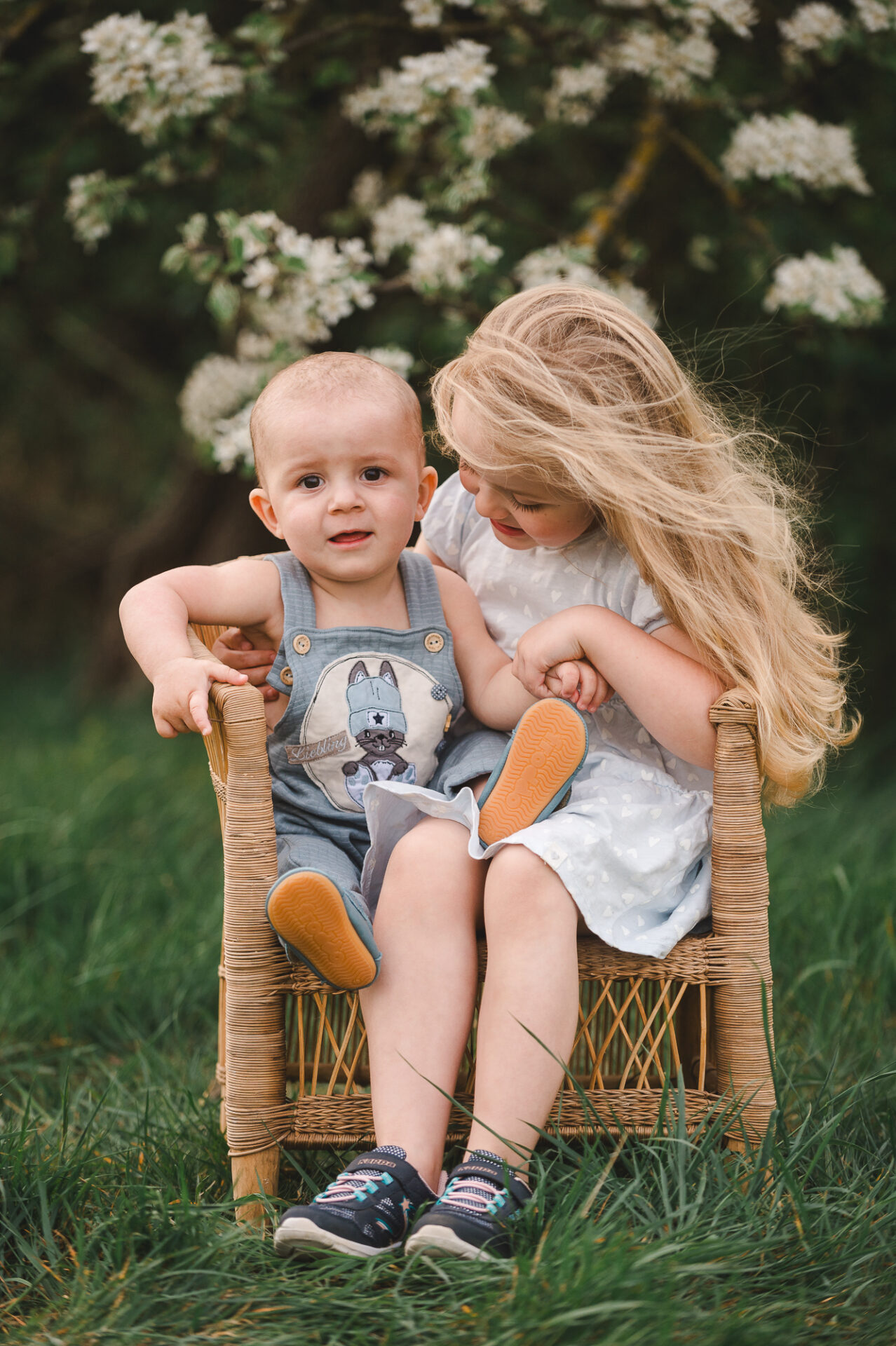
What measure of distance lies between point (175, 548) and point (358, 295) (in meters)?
2.57

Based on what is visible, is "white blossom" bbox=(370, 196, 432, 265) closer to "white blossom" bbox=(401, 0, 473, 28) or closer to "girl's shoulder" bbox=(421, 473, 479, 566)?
"white blossom" bbox=(401, 0, 473, 28)

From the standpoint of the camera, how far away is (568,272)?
8.75ft

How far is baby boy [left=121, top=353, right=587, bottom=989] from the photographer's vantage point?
1752 millimetres

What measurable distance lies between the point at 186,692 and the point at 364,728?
11.6 inches

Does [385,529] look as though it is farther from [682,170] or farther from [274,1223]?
[682,170]

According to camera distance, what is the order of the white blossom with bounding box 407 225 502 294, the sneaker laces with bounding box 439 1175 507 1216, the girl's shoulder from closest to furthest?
the sneaker laces with bounding box 439 1175 507 1216, the girl's shoulder, the white blossom with bounding box 407 225 502 294

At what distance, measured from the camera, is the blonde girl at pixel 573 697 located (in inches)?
60.4

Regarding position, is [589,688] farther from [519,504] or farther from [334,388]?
[334,388]

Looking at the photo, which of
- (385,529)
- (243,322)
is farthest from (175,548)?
(385,529)

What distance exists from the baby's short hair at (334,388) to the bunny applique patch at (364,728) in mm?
335

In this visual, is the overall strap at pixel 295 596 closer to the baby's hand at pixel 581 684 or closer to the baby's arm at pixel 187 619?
the baby's arm at pixel 187 619

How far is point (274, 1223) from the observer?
1.53 m

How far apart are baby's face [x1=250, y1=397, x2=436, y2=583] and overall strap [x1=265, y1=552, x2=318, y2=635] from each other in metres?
0.03

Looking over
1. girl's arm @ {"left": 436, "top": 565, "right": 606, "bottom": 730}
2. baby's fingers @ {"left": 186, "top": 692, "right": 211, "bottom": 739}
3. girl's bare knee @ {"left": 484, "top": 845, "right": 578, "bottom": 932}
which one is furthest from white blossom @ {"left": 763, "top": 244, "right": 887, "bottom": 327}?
baby's fingers @ {"left": 186, "top": 692, "right": 211, "bottom": 739}
